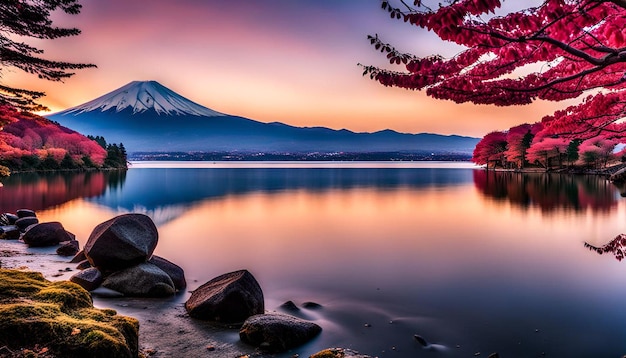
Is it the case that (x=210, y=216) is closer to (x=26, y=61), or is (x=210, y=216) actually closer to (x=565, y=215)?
(x=26, y=61)

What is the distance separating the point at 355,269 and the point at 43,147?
8592 cm

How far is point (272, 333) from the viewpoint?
6.34 meters

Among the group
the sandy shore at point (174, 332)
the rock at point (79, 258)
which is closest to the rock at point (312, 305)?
the sandy shore at point (174, 332)

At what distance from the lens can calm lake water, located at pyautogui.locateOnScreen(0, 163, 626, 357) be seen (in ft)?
25.1

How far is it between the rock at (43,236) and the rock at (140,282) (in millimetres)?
6972

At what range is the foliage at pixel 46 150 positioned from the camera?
66750 millimetres

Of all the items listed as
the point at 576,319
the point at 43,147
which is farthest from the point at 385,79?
the point at 43,147

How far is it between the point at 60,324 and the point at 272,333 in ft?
10.5

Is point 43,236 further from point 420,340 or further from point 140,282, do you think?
point 420,340

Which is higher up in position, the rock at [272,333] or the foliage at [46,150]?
the foliage at [46,150]

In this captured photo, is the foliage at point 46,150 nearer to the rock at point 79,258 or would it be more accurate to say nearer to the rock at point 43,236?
the rock at point 43,236

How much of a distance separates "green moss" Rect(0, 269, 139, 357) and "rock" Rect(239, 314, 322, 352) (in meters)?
2.02

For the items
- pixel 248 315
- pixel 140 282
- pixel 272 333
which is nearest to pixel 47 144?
pixel 140 282

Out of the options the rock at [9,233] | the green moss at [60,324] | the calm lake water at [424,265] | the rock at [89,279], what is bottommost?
the calm lake water at [424,265]
